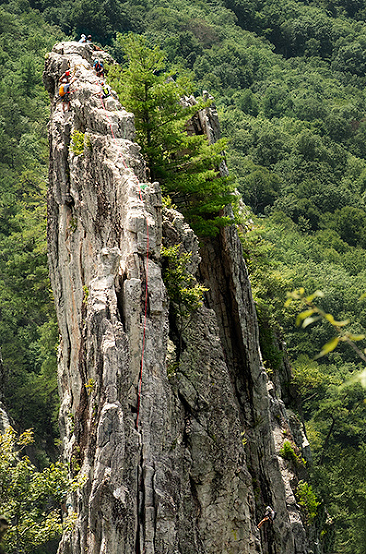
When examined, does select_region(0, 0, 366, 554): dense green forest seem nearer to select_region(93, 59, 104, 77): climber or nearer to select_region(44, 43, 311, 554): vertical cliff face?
select_region(93, 59, 104, 77): climber

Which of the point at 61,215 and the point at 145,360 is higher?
the point at 61,215

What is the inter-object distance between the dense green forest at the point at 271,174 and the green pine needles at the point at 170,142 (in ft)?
10.4

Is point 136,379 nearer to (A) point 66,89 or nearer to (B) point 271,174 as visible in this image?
(A) point 66,89

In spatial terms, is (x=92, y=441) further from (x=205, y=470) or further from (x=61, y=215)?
(x=61, y=215)

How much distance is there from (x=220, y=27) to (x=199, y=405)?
134170 mm

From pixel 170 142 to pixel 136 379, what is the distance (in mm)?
9756

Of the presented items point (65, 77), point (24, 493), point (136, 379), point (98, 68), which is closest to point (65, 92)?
point (65, 77)

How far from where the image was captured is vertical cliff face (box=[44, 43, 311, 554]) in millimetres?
15677

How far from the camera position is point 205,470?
62.3ft

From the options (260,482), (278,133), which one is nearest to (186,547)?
(260,482)

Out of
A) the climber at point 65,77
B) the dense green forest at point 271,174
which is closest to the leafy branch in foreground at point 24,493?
the dense green forest at point 271,174

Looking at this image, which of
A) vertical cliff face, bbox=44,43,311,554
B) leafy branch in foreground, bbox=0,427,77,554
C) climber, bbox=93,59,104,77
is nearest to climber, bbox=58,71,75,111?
vertical cliff face, bbox=44,43,311,554

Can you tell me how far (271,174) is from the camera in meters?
97.1

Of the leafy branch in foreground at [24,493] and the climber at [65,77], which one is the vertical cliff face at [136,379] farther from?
the leafy branch in foreground at [24,493]
